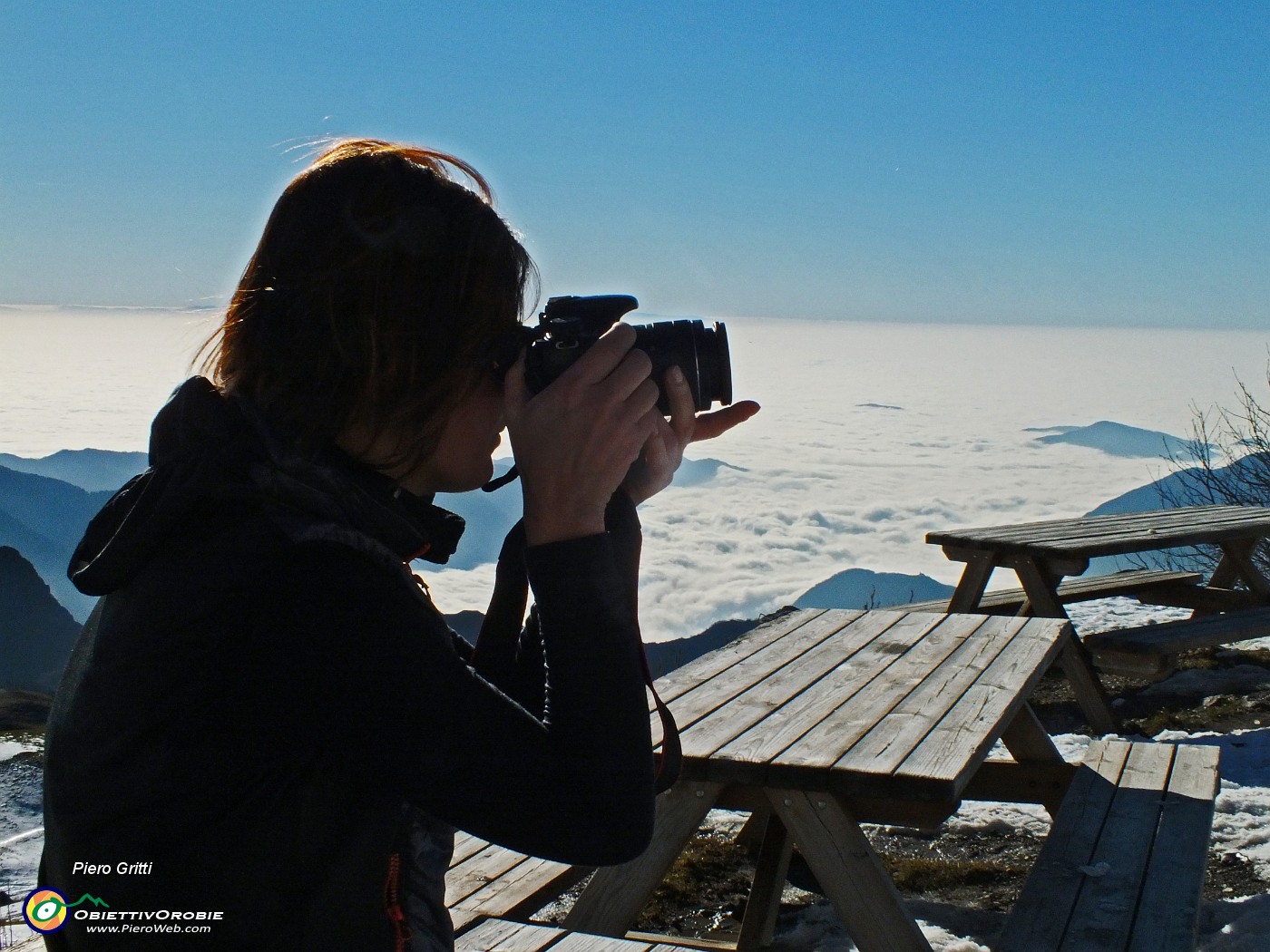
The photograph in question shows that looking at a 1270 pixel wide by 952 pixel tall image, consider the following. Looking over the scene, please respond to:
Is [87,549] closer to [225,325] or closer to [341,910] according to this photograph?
[225,325]

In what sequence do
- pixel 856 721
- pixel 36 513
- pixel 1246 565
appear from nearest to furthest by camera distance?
pixel 856 721, pixel 1246 565, pixel 36 513

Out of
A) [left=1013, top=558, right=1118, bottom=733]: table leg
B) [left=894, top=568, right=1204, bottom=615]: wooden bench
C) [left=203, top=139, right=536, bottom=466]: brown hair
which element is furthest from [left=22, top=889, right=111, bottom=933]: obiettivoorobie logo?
[left=894, top=568, right=1204, bottom=615]: wooden bench

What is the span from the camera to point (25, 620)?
19219 millimetres

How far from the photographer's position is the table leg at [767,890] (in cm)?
281

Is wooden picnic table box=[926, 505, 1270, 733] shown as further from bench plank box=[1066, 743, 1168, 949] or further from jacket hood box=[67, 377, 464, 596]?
jacket hood box=[67, 377, 464, 596]

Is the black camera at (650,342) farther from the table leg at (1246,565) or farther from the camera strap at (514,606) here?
the table leg at (1246,565)

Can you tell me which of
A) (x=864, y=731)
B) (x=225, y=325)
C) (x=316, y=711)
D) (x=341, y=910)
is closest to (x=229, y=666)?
(x=316, y=711)

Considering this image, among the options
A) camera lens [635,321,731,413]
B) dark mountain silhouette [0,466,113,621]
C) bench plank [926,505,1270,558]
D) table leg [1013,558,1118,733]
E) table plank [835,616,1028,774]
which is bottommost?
dark mountain silhouette [0,466,113,621]

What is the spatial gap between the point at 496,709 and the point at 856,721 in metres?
1.55

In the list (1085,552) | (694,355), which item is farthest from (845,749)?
(1085,552)

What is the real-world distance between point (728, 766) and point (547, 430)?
1.21 meters

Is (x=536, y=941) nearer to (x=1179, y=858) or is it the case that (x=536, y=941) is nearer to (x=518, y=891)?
(x=518, y=891)

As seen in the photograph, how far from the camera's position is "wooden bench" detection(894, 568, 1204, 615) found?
5793 mm

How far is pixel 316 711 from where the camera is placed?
3.03ft
